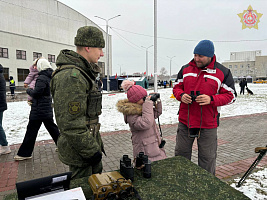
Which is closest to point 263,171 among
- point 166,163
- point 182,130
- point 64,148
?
point 182,130

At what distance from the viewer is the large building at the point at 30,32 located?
108 feet

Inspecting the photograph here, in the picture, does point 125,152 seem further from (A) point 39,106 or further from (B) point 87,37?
(B) point 87,37

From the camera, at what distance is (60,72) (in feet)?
5.83

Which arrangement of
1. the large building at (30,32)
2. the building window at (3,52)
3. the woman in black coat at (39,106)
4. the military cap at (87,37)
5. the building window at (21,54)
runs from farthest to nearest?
the building window at (21,54), the large building at (30,32), the building window at (3,52), the woman in black coat at (39,106), the military cap at (87,37)

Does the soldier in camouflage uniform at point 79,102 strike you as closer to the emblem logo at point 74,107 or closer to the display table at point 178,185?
the emblem logo at point 74,107

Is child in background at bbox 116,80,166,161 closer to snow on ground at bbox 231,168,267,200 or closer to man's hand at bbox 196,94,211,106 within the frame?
man's hand at bbox 196,94,211,106

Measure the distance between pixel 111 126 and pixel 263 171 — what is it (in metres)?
4.89

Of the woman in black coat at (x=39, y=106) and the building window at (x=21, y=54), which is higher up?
the building window at (x=21, y=54)

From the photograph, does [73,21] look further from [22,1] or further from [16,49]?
[16,49]

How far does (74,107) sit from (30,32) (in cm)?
4028

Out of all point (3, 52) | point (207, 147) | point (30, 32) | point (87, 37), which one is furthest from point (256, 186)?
point (30, 32)

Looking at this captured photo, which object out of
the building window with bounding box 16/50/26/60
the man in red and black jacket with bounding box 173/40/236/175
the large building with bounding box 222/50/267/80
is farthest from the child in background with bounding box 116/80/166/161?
the large building with bounding box 222/50/267/80

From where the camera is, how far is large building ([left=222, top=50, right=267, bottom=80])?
303ft

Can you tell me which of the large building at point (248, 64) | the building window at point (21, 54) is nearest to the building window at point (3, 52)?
the building window at point (21, 54)
